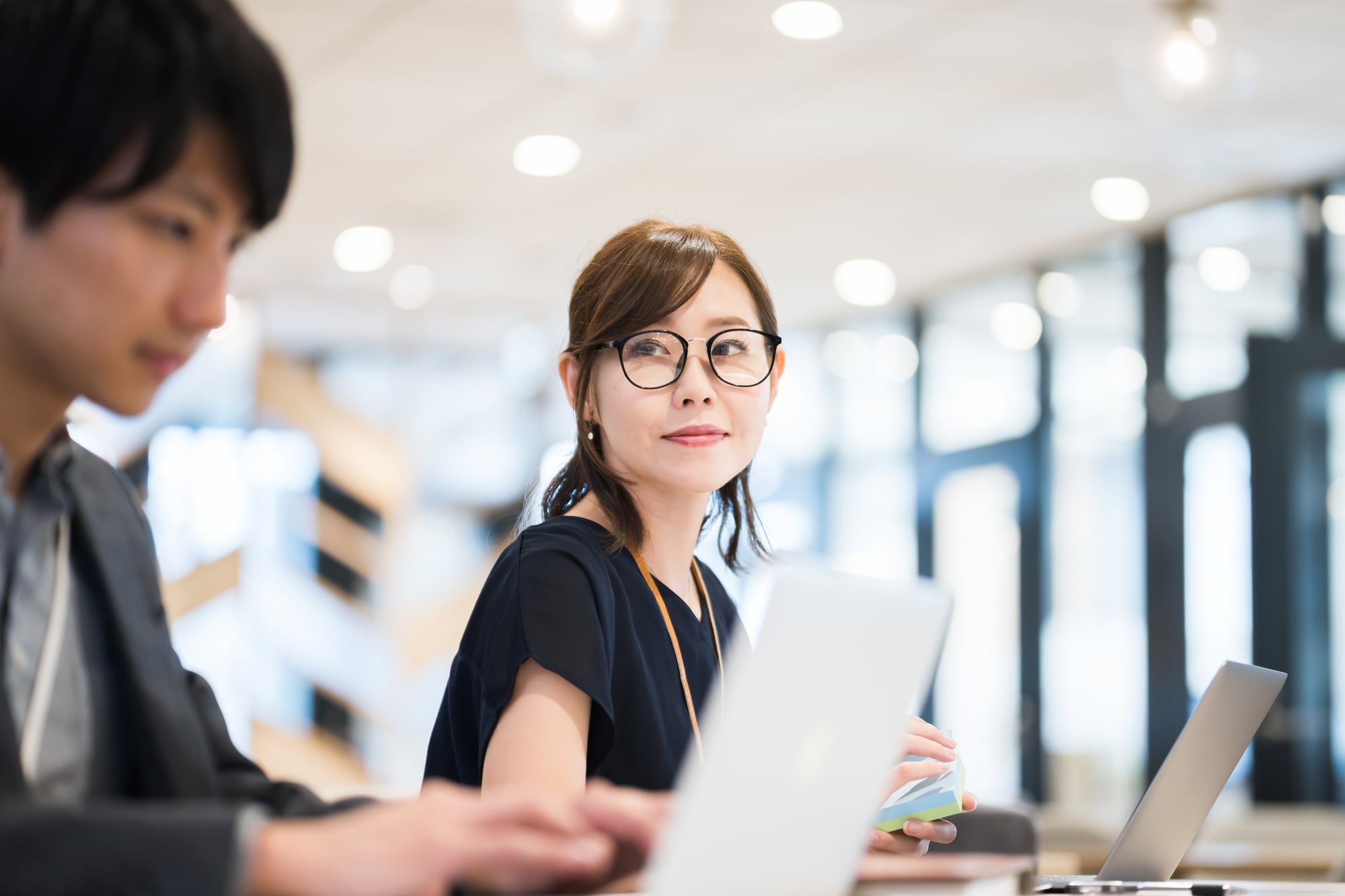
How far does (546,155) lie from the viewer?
6.19 meters

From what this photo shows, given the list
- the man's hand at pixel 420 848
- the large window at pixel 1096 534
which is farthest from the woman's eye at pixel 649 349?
the large window at pixel 1096 534

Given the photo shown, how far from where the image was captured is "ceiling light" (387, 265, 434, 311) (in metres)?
8.26

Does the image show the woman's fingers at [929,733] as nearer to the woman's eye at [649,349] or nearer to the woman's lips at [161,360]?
the woman's eye at [649,349]

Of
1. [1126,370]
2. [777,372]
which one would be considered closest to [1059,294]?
[1126,370]

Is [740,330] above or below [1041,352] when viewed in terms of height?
below

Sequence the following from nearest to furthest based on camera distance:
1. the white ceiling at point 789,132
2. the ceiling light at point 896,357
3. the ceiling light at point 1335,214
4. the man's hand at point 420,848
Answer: the man's hand at point 420,848, the white ceiling at point 789,132, the ceiling light at point 1335,214, the ceiling light at point 896,357

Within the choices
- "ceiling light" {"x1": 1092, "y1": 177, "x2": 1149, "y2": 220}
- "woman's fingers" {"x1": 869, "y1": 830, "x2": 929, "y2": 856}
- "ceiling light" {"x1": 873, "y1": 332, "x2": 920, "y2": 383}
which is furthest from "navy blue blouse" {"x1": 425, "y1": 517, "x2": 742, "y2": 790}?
"ceiling light" {"x1": 873, "y1": 332, "x2": 920, "y2": 383}

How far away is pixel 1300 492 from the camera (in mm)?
5973

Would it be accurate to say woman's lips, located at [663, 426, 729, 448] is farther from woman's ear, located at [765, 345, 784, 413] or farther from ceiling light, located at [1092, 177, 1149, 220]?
ceiling light, located at [1092, 177, 1149, 220]

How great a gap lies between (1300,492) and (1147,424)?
1.03m

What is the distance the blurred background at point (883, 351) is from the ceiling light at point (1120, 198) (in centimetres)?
3

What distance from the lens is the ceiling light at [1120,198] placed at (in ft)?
21.1

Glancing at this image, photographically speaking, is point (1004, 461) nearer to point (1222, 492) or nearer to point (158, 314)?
point (1222, 492)

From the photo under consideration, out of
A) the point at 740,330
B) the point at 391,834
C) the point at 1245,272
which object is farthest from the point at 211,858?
the point at 1245,272
